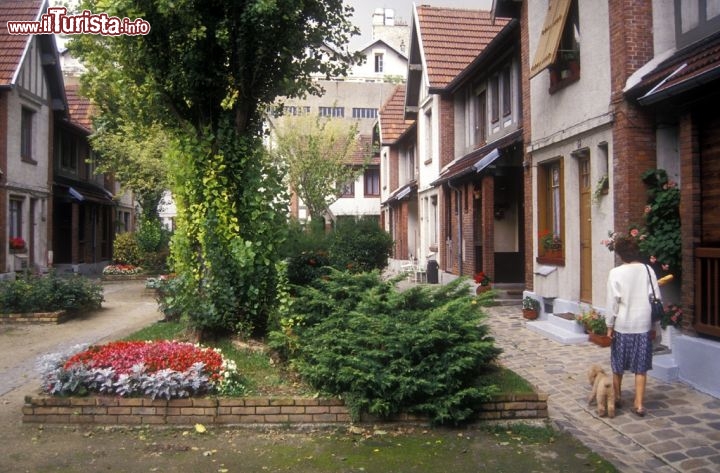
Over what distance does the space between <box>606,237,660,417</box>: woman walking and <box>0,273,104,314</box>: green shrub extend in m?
11.3

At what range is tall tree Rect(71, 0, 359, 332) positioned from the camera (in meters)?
7.79

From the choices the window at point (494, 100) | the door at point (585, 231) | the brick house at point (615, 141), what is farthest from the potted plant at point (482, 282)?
the window at point (494, 100)

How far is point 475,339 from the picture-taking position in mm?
6086

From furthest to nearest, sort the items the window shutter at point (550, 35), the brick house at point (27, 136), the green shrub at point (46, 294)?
the brick house at point (27, 136), the green shrub at point (46, 294), the window shutter at point (550, 35)

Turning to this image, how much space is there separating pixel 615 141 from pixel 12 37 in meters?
19.1

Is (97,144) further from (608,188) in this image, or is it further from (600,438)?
(600,438)

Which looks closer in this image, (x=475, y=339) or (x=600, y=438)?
(x=600, y=438)

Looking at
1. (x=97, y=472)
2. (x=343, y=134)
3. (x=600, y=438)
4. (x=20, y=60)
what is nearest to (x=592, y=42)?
(x=600, y=438)

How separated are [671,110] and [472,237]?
8.58 meters

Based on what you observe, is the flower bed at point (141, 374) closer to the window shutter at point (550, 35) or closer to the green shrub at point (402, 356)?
the green shrub at point (402, 356)

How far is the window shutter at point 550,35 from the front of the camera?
10.2 metres

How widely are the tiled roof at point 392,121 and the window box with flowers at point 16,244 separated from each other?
1643 cm

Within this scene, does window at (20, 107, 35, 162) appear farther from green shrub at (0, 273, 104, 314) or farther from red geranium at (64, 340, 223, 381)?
red geranium at (64, 340, 223, 381)

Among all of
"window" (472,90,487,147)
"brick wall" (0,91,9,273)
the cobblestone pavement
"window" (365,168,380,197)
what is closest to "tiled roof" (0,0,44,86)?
"brick wall" (0,91,9,273)
